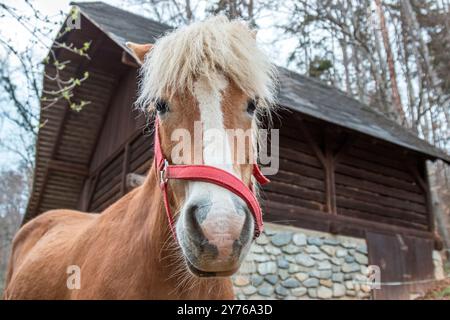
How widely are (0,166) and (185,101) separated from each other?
65.7 feet

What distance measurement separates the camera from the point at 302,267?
726 cm

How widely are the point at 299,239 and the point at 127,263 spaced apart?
5501mm

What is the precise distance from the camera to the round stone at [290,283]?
698 cm

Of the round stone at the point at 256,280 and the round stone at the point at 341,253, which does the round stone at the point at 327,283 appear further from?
the round stone at the point at 256,280

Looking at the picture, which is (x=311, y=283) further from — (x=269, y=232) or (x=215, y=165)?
(x=215, y=165)

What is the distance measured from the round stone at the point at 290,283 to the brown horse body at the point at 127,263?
463 cm

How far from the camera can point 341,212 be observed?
8.38 metres

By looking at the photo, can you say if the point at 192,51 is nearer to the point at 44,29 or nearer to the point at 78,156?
the point at 44,29

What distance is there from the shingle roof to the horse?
9.15 feet

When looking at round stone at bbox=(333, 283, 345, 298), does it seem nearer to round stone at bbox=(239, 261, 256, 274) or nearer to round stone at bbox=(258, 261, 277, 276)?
round stone at bbox=(258, 261, 277, 276)

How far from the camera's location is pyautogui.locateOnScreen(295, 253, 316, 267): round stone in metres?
7.24

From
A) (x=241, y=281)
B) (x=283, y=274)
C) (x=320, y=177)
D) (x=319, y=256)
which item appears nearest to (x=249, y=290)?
(x=241, y=281)

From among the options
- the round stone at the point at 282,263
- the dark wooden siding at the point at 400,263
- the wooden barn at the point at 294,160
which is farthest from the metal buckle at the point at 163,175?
the dark wooden siding at the point at 400,263
